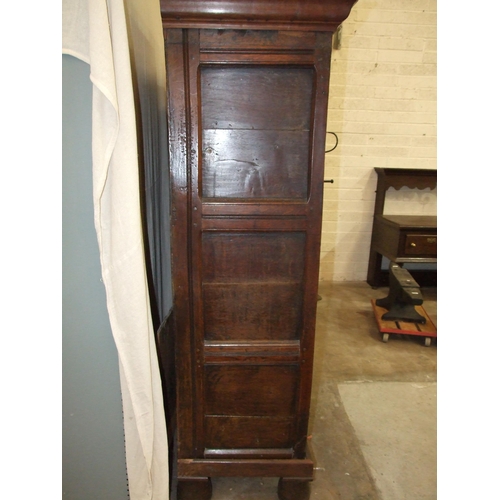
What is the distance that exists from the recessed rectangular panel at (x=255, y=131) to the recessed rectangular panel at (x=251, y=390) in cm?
52

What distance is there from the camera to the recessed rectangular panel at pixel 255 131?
90cm

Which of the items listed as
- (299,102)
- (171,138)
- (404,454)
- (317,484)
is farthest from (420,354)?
(171,138)

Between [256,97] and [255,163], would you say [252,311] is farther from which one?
[256,97]

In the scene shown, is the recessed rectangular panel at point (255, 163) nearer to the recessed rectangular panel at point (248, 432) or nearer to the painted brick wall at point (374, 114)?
the recessed rectangular panel at point (248, 432)

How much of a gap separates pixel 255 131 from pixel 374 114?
2.47 m

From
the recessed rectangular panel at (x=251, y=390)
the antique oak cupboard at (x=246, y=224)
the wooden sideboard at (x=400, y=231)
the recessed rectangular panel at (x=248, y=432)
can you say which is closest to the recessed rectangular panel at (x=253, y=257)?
the antique oak cupboard at (x=246, y=224)

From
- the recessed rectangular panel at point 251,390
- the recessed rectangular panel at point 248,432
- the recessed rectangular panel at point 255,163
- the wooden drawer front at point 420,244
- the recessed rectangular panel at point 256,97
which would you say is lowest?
the recessed rectangular panel at point 248,432

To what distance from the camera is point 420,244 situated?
264cm

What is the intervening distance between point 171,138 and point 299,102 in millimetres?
344

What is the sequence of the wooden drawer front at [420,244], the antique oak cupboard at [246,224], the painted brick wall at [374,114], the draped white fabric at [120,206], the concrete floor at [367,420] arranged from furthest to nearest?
the painted brick wall at [374,114] < the wooden drawer front at [420,244] < the concrete floor at [367,420] < the antique oak cupboard at [246,224] < the draped white fabric at [120,206]

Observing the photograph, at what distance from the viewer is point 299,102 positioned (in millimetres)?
915

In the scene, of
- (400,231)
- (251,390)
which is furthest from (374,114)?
(251,390)

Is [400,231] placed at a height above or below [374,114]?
below
